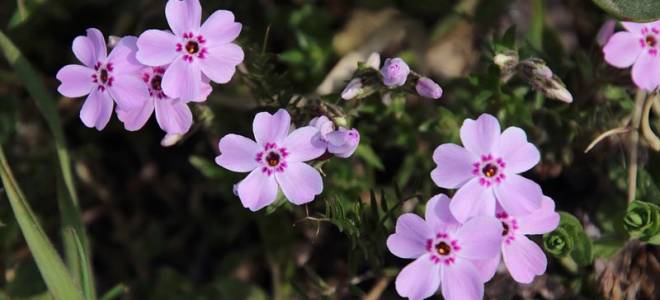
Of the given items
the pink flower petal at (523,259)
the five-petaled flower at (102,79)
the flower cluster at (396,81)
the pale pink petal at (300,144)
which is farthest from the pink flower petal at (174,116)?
the pink flower petal at (523,259)

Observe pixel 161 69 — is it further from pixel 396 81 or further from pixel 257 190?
pixel 396 81

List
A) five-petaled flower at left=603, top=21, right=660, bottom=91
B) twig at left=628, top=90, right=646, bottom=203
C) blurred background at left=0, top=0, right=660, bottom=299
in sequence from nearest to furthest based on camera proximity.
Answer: five-petaled flower at left=603, top=21, right=660, bottom=91, twig at left=628, top=90, right=646, bottom=203, blurred background at left=0, top=0, right=660, bottom=299

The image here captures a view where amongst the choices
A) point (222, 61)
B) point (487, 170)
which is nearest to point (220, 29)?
point (222, 61)

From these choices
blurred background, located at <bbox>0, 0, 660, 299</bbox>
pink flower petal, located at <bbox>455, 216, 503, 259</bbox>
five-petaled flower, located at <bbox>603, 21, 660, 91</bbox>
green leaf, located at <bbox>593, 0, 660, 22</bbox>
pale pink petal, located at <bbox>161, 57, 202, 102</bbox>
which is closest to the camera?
pink flower petal, located at <bbox>455, 216, 503, 259</bbox>

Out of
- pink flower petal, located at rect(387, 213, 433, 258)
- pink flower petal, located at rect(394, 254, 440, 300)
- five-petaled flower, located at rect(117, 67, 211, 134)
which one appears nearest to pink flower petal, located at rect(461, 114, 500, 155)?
pink flower petal, located at rect(387, 213, 433, 258)

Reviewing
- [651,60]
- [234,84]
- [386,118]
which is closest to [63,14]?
[234,84]

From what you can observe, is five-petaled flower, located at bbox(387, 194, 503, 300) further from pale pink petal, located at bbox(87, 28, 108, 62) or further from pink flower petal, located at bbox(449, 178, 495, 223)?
pale pink petal, located at bbox(87, 28, 108, 62)

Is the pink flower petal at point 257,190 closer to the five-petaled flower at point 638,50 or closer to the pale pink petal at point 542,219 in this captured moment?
the pale pink petal at point 542,219

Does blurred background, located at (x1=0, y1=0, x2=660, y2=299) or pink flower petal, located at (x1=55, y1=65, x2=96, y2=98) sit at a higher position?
pink flower petal, located at (x1=55, y1=65, x2=96, y2=98)
